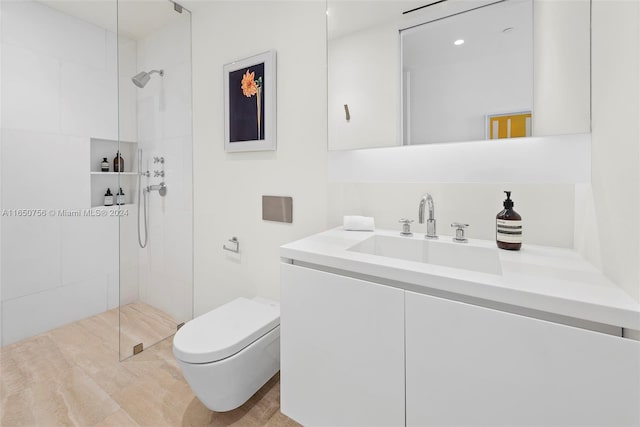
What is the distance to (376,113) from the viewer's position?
1.35 meters

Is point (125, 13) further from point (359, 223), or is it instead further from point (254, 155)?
point (359, 223)

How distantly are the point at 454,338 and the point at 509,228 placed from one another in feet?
1.58

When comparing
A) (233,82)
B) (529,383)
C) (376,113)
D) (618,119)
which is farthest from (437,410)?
(233,82)

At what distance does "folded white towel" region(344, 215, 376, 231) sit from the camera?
135cm

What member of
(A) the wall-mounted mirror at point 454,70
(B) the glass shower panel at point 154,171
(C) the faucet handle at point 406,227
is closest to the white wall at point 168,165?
(B) the glass shower panel at point 154,171

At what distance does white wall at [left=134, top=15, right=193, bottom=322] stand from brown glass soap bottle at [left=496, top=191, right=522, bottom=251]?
1919 millimetres

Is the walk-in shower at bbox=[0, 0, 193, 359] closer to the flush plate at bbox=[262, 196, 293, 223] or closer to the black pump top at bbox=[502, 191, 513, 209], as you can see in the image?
the flush plate at bbox=[262, 196, 293, 223]

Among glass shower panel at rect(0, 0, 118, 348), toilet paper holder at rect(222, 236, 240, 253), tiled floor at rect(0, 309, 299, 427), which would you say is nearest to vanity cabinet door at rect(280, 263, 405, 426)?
tiled floor at rect(0, 309, 299, 427)

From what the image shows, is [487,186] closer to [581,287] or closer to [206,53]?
[581,287]

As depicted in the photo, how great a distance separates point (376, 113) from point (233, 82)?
99 centimetres

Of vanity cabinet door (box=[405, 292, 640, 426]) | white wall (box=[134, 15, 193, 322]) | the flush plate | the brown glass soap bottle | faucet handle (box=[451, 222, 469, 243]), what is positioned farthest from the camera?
white wall (box=[134, 15, 193, 322])

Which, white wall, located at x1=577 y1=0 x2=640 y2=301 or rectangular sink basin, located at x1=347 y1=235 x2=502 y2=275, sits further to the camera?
rectangular sink basin, located at x1=347 y1=235 x2=502 y2=275

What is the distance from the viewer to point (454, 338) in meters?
0.78

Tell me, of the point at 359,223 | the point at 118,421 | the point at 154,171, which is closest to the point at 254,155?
the point at 154,171
